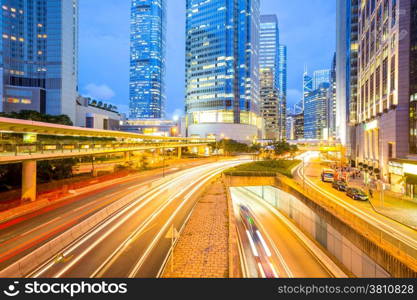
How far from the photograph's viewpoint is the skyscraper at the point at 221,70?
113 metres

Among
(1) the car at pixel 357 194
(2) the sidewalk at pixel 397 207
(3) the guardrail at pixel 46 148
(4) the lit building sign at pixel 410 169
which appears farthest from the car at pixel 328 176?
(3) the guardrail at pixel 46 148

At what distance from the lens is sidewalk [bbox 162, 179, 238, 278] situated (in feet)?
34.9

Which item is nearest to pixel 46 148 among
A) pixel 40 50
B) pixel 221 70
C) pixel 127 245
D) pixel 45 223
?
pixel 45 223

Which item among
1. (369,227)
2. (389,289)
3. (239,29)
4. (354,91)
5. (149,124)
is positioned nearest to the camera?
(389,289)

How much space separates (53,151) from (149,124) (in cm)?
13594

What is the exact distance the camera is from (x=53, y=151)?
22.6m

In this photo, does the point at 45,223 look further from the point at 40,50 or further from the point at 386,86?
the point at 40,50

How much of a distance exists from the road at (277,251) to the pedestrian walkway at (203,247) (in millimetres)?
3915

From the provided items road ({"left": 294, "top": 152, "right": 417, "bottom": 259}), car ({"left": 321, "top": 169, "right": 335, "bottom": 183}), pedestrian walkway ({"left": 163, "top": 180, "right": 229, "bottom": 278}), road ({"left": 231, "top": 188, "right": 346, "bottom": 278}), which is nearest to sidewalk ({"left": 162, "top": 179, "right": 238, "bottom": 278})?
pedestrian walkway ({"left": 163, "top": 180, "right": 229, "bottom": 278})

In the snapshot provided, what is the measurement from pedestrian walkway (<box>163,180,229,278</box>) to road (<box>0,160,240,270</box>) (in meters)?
8.89

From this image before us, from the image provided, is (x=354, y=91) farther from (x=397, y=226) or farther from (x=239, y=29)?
(x=239, y=29)

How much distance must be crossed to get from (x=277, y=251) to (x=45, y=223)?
66.0 ft

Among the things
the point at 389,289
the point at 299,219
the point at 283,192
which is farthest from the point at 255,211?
the point at 389,289

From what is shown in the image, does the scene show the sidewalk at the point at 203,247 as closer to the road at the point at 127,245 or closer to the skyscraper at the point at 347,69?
the road at the point at 127,245
